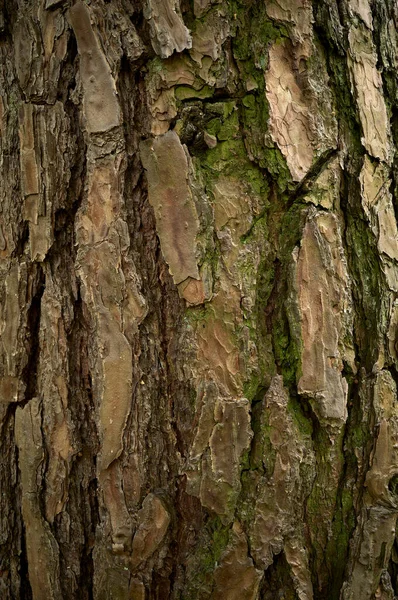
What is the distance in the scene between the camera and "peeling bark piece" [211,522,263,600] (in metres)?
1.00

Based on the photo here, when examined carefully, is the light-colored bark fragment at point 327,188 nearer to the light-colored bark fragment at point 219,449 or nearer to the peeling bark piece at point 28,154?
the light-colored bark fragment at point 219,449

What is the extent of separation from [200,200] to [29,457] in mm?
583

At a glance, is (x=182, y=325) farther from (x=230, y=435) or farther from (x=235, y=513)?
(x=235, y=513)

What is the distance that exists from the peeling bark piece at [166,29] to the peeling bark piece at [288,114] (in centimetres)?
16

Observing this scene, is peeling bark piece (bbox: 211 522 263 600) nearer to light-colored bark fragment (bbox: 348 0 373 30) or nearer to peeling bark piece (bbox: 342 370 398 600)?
peeling bark piece (bbox: 342 370 398 600)

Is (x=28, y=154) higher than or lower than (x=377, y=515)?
higher

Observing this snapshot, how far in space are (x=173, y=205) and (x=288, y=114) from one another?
10.7 inches

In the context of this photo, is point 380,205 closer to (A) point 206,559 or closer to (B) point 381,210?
(B) point 381,210

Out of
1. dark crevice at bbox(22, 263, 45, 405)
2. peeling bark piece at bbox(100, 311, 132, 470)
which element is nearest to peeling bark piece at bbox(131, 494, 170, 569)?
peeling bark piece at bbox(100, 311, 132, 470)

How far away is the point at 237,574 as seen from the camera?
39.2 inches

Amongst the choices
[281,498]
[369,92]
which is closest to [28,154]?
[369,92]

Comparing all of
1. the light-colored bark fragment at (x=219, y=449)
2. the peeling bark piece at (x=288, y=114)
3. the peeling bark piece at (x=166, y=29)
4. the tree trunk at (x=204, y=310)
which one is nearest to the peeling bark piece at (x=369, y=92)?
the tree trunk at (x=204, y=310)

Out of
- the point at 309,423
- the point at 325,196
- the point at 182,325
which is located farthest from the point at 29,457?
the point at 325,196

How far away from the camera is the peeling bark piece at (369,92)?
3.58 ft
